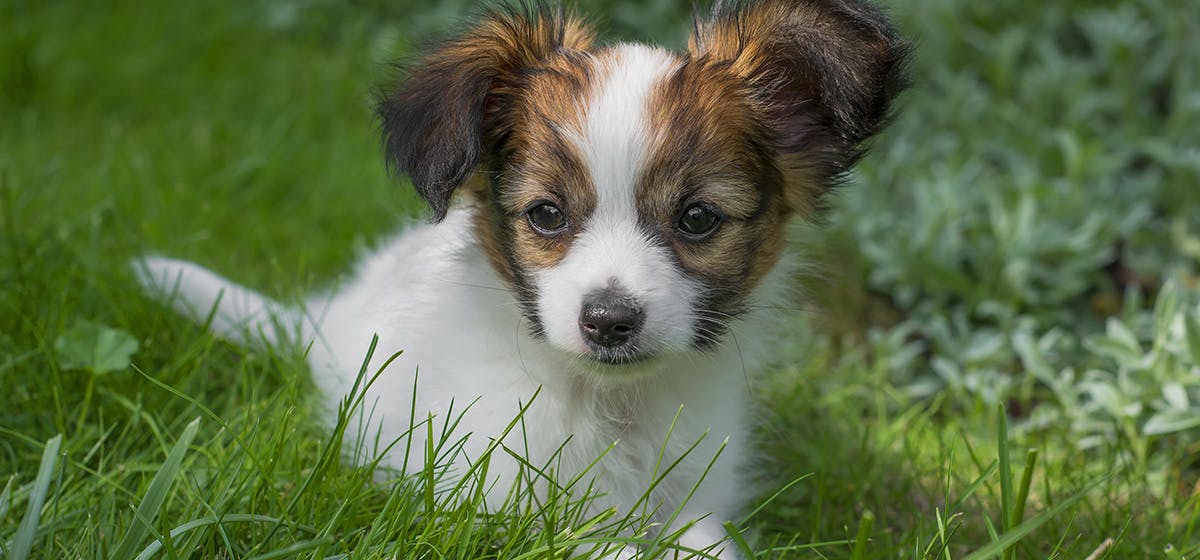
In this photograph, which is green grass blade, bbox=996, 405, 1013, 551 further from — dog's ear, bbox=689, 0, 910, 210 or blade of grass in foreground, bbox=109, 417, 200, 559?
blade of grass in foreground, bbox=109, 417, 200, 559

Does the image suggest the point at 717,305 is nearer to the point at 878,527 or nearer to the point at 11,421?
the point at 878,527

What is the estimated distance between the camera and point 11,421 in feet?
10.2

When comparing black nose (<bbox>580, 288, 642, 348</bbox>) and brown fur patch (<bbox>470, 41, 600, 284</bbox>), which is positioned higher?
brown fur patch (<bbox>470, 41, 600, 284</bbox>)

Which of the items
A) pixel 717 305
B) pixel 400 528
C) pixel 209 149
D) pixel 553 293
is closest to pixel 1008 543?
pixel 717 305

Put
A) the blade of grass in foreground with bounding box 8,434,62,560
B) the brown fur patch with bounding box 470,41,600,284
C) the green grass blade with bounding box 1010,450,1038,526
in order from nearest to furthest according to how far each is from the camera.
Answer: the blade of grass in foreground with bounding box 8,434,62,560 < the green grass blade with bounding box 1010,450,1038,526 < the brown fur patch with bounding box 470,41,600,284

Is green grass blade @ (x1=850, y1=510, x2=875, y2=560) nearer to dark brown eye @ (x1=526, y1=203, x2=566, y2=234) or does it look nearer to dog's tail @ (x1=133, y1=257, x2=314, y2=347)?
dark brown eye @ (x1=526, y1=203, x2=566, y2=234)

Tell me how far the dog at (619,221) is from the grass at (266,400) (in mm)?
189

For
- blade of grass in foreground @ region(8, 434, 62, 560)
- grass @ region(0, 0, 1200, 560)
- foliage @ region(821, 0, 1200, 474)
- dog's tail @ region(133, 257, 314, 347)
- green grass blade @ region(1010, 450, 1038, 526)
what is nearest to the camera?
blade of grass in foreground @ region(8, 434, 62, 560)

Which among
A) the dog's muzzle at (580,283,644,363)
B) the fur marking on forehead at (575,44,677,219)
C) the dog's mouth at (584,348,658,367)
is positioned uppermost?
the fur marking on forehead at (575,44,677,219)

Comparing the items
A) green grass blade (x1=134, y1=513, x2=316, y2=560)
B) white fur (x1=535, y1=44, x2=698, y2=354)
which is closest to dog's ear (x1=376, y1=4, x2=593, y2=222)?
white fur (x1=535, y1=44, x2=698, y2=354)

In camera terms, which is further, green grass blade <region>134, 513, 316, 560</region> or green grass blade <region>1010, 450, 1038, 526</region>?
green grass blade <region>1010, 450, 1038, 526</region>

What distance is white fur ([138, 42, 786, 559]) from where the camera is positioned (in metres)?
2.55

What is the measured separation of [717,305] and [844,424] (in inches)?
54.4

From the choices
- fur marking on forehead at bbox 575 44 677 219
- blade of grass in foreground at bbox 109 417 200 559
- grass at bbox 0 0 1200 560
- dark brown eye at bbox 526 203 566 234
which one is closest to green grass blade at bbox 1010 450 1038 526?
grass at bbox 0 0 1200 560
